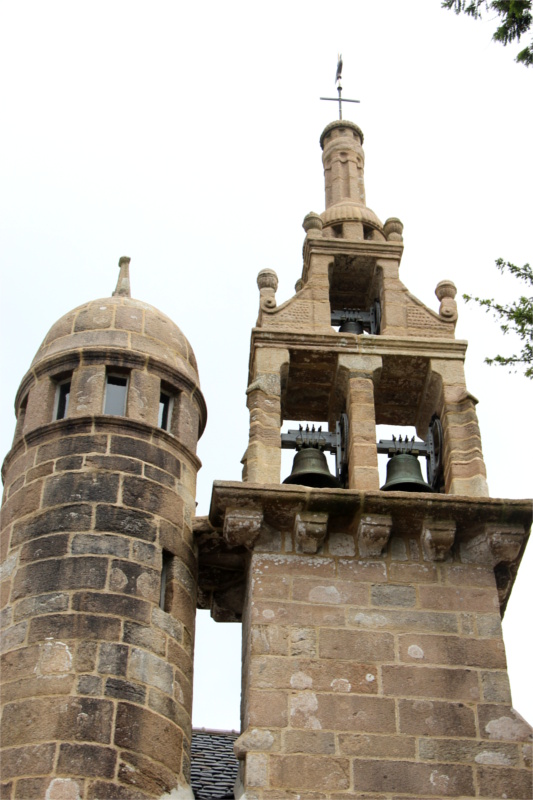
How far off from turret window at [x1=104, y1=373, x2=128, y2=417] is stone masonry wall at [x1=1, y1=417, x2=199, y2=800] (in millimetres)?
340

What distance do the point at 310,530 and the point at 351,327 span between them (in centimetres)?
380

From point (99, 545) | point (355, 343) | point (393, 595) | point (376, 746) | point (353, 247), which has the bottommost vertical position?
point (376, 746)

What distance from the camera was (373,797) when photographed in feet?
33.8

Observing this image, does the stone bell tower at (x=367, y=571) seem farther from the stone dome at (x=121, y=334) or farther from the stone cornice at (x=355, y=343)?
the stone dome at (x=121, y=334)

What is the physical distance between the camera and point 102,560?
11.5m

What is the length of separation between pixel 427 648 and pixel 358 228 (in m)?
5.85

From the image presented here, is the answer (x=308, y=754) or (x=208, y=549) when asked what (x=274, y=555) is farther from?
(x=308, y=754)

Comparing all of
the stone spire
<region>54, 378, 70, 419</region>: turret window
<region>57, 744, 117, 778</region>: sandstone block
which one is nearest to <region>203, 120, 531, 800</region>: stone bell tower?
the stone spire

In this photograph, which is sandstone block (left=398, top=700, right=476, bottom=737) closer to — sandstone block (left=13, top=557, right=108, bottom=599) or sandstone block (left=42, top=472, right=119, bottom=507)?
sandstone block (left=13, top=557, right=108, bottom=599)

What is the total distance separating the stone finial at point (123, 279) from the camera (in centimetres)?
1458

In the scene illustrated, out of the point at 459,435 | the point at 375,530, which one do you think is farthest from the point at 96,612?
the point at 459,435

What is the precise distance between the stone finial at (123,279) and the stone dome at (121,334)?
1.00 feet

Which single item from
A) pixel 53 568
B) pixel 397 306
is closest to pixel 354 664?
pixel 53 568

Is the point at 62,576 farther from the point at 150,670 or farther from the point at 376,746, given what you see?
the point at 376,746
